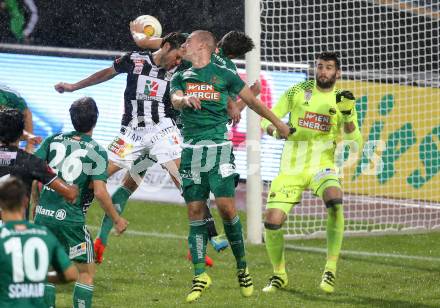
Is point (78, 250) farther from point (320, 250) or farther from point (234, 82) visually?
point (320, 250)

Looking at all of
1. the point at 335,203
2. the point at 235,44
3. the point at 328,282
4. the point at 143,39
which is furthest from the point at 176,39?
the point at 328,282

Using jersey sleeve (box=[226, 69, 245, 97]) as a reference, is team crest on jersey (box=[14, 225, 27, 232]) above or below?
below

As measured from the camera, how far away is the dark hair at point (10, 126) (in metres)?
7.16

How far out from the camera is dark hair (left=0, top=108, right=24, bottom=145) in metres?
7.16

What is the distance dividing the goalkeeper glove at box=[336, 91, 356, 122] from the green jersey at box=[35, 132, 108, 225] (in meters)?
2.79

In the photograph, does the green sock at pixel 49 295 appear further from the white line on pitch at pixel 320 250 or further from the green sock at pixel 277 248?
the white line on pitch at pixel 320 250

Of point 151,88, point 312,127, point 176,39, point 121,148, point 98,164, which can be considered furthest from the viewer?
point 121,148

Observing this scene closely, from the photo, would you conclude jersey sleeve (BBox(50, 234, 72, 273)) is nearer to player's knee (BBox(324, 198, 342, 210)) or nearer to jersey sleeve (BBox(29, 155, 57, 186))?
jersey sleeve (BBox(29, 155, 57, 186))

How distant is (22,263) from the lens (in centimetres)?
562

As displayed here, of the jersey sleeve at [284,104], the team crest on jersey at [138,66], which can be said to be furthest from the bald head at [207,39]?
the team crest on jersey at [138,66]

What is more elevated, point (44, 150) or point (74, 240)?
point (44, 150)

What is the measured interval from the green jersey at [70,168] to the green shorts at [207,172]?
1267 mm

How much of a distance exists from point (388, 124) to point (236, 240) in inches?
242

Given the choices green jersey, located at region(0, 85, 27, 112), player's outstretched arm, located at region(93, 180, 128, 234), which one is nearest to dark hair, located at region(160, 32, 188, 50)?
A: green jersey, located at region(0, 85, 27, 112)
